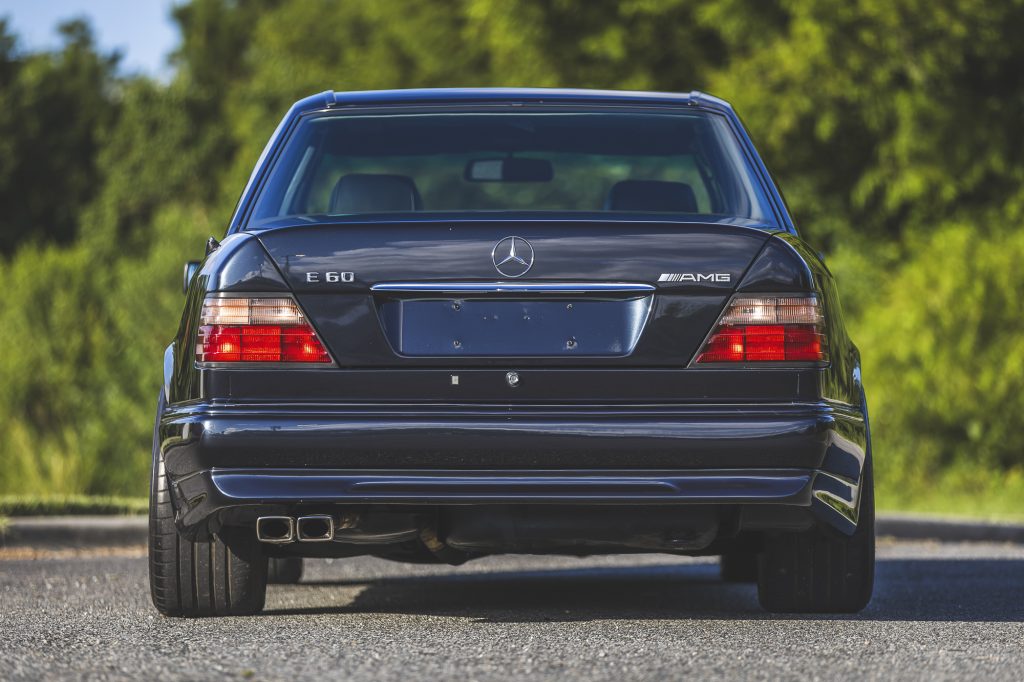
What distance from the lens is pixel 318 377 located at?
489 centimetres

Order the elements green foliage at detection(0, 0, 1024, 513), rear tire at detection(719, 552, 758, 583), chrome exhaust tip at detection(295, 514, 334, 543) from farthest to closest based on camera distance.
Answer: green foliage at detection(0, 0, 1024, 513) < rear tire at detection(719, 552, 758, 583) < chrome exhaust tip at detection(295, 514, 334, 543)

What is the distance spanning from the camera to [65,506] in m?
10.7

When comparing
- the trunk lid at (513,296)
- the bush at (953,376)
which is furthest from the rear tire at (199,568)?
the bush at (953,376)

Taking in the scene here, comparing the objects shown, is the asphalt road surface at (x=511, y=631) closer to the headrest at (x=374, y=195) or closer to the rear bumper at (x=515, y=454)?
the rear bumper at (x=515, y=454)

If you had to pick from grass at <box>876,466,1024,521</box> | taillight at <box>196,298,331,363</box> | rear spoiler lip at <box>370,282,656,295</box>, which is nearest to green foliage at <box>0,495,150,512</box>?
taillight at <box>196,298,331,363</box>

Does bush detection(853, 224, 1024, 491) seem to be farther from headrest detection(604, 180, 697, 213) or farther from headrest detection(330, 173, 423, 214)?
headrest detection(330, 173, 423, 214)

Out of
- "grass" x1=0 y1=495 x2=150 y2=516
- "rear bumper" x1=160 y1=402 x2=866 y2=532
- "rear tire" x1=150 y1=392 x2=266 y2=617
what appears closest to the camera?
"rear bumper" x1=160 y1=402 x2=866 y2=532

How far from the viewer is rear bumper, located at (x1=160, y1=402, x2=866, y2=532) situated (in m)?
4.83

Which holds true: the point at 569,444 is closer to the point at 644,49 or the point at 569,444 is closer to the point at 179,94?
the point at 644,49

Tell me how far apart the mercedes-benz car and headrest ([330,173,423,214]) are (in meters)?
0.34

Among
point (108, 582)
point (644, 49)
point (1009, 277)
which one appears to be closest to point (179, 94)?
point (644, 49)

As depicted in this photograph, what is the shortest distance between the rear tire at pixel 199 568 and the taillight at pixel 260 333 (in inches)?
21.9

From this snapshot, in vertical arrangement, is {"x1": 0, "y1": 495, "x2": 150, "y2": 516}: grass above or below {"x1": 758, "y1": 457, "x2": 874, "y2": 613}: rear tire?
below

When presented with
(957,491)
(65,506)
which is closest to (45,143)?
(957,491)
